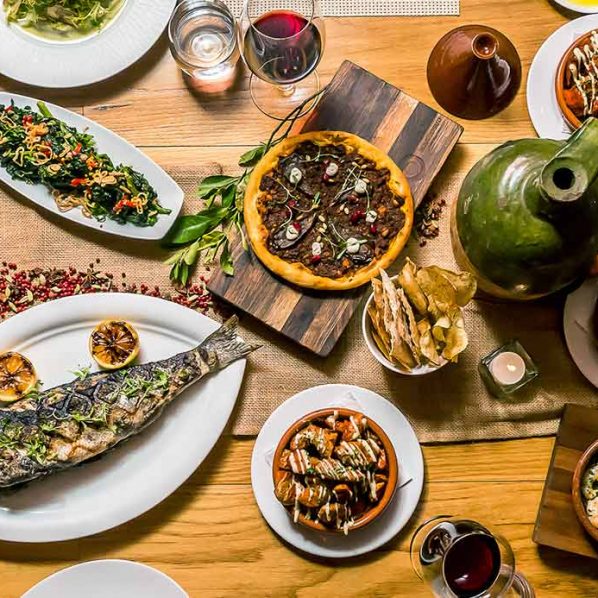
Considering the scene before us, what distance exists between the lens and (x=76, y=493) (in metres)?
1.83

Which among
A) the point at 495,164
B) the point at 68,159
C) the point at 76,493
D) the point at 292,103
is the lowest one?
the point at 76,493

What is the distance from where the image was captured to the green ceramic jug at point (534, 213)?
1.37 meters

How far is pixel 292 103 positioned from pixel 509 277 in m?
0.63

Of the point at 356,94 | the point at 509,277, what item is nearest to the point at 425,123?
the point at 356,94

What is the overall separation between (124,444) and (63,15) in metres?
0.94

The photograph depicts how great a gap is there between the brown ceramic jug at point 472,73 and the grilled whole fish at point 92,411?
671 millimetres

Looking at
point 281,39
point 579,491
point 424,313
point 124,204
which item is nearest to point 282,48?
point 281,39

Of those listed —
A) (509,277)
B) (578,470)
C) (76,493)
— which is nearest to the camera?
(509,277)

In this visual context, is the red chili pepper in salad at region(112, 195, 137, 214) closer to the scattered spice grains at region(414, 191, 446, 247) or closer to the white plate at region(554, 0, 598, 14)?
the scattered spice grains at region(414, 191, 446, 247)

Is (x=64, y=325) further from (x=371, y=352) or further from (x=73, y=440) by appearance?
(x=371, y=352)

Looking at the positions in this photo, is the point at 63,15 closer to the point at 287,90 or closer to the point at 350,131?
the point at 287,90

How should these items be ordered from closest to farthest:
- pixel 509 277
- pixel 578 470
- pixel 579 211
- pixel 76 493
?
pixel 579 211 → pixel 509 277 → pixel 578 470 → pixel 76 493

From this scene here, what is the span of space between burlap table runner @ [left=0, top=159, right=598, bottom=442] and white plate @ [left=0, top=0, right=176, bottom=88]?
487mm

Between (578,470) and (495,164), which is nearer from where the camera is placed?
(495,164)
